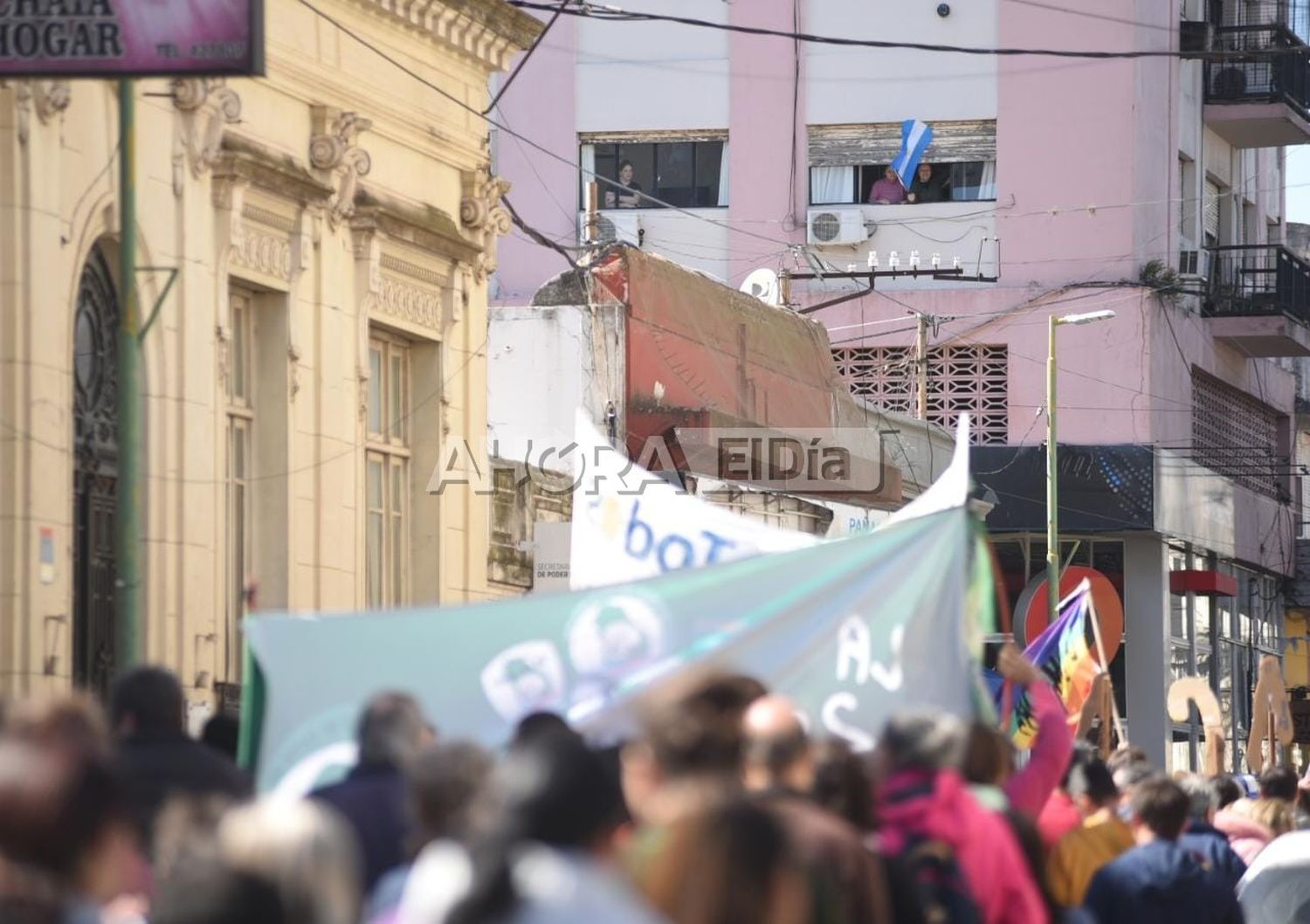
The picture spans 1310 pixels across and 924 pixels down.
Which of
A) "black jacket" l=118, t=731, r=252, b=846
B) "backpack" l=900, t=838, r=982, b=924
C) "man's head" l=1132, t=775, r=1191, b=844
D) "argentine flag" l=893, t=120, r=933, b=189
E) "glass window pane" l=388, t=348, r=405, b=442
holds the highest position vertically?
"argentine flag" l=893, t=120, r=933, b=189

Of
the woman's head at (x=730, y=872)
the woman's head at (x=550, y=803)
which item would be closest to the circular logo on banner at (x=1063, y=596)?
the woman's head at (x=550, y=803)

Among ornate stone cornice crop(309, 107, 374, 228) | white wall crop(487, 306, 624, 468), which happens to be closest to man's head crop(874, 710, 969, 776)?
ornate stone cornice crop(309, 107, 374, 228)

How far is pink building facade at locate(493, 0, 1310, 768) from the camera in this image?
4116cm

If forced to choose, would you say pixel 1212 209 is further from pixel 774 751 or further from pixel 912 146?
pixel 774 751

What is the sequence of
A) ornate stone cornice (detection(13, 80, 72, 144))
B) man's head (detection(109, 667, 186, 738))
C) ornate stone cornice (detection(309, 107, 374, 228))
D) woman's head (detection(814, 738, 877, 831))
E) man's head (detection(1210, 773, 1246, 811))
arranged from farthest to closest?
ornate stone cornice (detection(309, 107, 374, 228)) → ornate stone cornice (detection(13, 80, 72, 144)) → man's head (detection(1210, 773, 1246, 811)) → man's head (detection(109, 667, 186, 738)) → woman's head (detection(814, 738, 877, 831))

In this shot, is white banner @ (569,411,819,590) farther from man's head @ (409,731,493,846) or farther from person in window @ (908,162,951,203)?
person in window @ (908,162,951,203)

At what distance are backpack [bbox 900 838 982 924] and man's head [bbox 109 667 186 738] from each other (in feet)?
7.88

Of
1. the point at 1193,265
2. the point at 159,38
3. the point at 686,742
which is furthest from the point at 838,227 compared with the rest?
the point at 686,742

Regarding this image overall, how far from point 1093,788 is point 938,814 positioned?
303 centimetres

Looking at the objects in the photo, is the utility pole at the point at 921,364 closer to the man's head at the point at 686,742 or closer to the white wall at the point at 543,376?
the white wall at the point at 543,376

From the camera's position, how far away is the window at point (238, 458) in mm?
17297

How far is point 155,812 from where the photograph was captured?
8148mm

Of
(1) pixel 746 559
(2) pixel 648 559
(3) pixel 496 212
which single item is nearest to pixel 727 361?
(3) pixel 496 212

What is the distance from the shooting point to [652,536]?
1209cm
